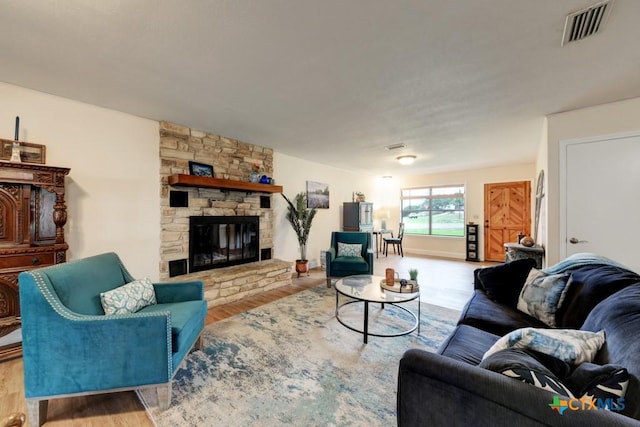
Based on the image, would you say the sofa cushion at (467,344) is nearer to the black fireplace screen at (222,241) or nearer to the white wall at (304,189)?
the black fireplace screen at (222,241)

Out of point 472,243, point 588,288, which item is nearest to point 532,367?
point 588,288

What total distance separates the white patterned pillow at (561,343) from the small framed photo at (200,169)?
12.4 feet

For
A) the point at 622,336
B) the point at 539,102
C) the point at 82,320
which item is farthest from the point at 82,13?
the point at 539,102

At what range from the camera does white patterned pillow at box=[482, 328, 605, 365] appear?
3.45 feet

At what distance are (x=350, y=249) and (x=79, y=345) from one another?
142 inches

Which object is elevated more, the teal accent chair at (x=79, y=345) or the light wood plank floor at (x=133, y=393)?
the teal accent chair at (x=79, y=345)

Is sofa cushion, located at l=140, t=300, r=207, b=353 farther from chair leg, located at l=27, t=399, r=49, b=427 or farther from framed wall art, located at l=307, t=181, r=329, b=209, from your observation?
framed wall art, located at l=307, t=181, r=329, b=209

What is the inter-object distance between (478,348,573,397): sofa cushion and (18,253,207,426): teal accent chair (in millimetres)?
1781

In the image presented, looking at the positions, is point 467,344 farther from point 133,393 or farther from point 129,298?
point 129,298

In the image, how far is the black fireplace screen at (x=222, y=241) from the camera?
3.72 metres

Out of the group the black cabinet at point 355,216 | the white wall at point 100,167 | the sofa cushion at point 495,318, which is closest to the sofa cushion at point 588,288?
the sofa cushion at point 495,318

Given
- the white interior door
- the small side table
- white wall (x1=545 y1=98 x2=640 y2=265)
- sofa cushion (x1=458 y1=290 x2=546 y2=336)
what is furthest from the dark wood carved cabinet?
the small side table

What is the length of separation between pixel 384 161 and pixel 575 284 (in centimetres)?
422

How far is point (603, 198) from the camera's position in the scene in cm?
278
